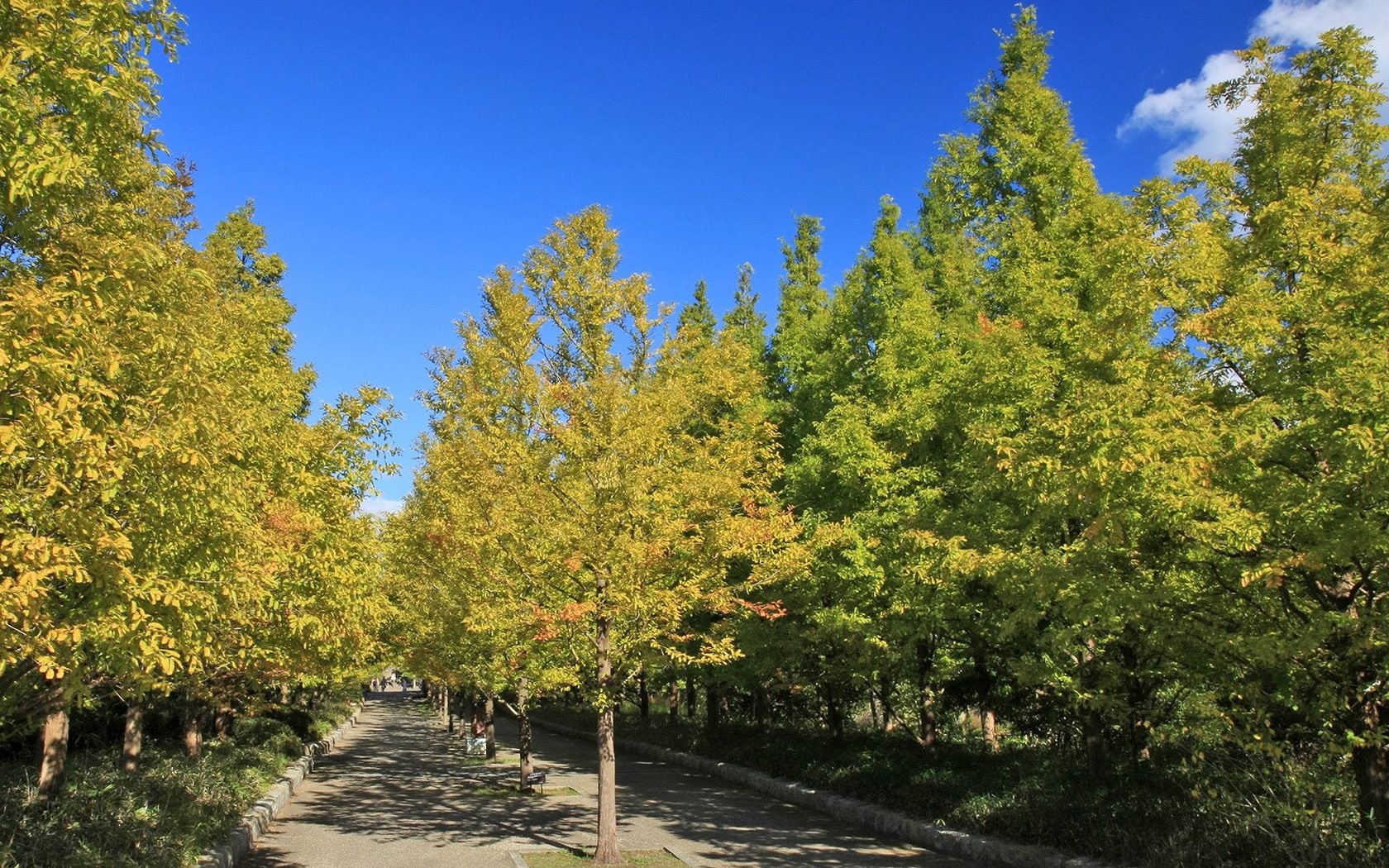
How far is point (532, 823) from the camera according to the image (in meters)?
15.4

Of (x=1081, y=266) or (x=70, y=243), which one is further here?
(x=1081, y=266)

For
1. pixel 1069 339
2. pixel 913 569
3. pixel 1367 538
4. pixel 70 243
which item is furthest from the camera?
pixel 913 569

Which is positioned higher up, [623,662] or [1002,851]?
[623,662]

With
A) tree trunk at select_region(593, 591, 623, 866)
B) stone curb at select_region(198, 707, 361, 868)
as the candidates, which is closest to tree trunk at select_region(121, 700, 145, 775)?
stone curb at select_region(198, 707, 361, 868)

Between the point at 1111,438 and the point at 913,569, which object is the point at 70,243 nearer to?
the point at 1111,438

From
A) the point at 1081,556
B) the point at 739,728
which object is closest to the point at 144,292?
the point at 1081,556

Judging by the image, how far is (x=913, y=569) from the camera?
12.6 metres

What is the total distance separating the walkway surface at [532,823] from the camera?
41.2 ft

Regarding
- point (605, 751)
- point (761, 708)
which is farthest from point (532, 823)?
point (761, 708)

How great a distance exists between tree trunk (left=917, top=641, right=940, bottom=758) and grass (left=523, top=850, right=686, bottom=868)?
6.08 meters

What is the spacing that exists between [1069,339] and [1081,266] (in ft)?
6.01

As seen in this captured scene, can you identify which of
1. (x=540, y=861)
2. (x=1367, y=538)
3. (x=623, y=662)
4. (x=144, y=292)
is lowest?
(x=540, y=861)

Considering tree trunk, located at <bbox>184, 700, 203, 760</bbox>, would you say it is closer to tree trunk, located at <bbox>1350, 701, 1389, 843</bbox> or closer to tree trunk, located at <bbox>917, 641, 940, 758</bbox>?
tree trunk, located at <bbox>917, 641, 940, 758</bbox>

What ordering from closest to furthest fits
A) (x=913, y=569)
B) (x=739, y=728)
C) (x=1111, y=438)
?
(x=1111, y=438) → (x=913, y=569) → (x=739, y=728)
